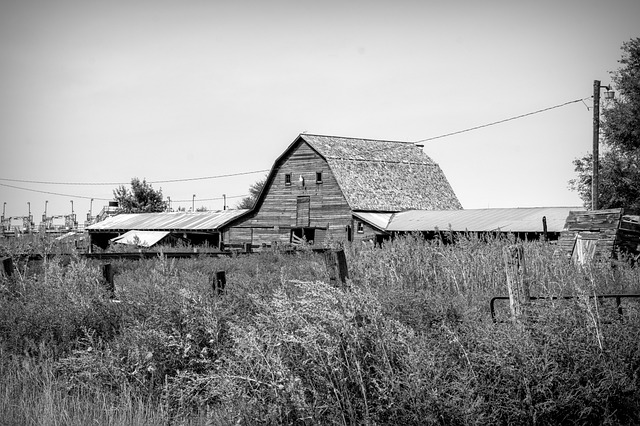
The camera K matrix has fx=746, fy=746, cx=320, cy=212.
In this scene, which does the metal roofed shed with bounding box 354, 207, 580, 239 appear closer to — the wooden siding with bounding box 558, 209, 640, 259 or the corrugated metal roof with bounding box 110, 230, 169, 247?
the wooden siding with bounding box 558, 209, 640, 259

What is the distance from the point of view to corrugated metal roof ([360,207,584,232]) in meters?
27.9

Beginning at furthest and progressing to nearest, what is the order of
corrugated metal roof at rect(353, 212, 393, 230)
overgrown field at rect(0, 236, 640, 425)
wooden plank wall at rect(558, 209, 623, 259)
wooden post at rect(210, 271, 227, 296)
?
corrugated metal roof at rect(353, 212, 393, 230), wooden plank wall at rect(558, 209, 623, 259), wooden post at rect(210, 271, 227, 296), overgrown field at rect(0, 236, 640, 425)

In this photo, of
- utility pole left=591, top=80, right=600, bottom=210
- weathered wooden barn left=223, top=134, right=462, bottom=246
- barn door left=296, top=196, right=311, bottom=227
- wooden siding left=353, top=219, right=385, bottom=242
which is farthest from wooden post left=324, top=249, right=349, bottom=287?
barn door left=296, top=196, right=311, bottom=227

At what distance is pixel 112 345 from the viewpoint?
8.10m

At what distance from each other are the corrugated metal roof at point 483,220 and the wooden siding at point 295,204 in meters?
3.27

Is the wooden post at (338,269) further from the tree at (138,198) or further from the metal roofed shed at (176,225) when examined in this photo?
the tree at (138,198)

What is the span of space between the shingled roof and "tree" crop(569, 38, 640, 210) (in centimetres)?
809

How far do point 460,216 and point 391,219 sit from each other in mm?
3751

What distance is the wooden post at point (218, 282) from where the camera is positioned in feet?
27.8

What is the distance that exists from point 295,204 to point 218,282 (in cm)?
3055

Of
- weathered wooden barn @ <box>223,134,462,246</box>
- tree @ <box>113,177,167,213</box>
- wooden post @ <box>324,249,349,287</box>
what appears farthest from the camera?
tree @ <box>113,177,167,213</box>

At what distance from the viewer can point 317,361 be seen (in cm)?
627

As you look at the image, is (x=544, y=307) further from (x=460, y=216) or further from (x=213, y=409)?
(x=460, y=216)

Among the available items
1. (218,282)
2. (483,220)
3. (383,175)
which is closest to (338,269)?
(218,282)
